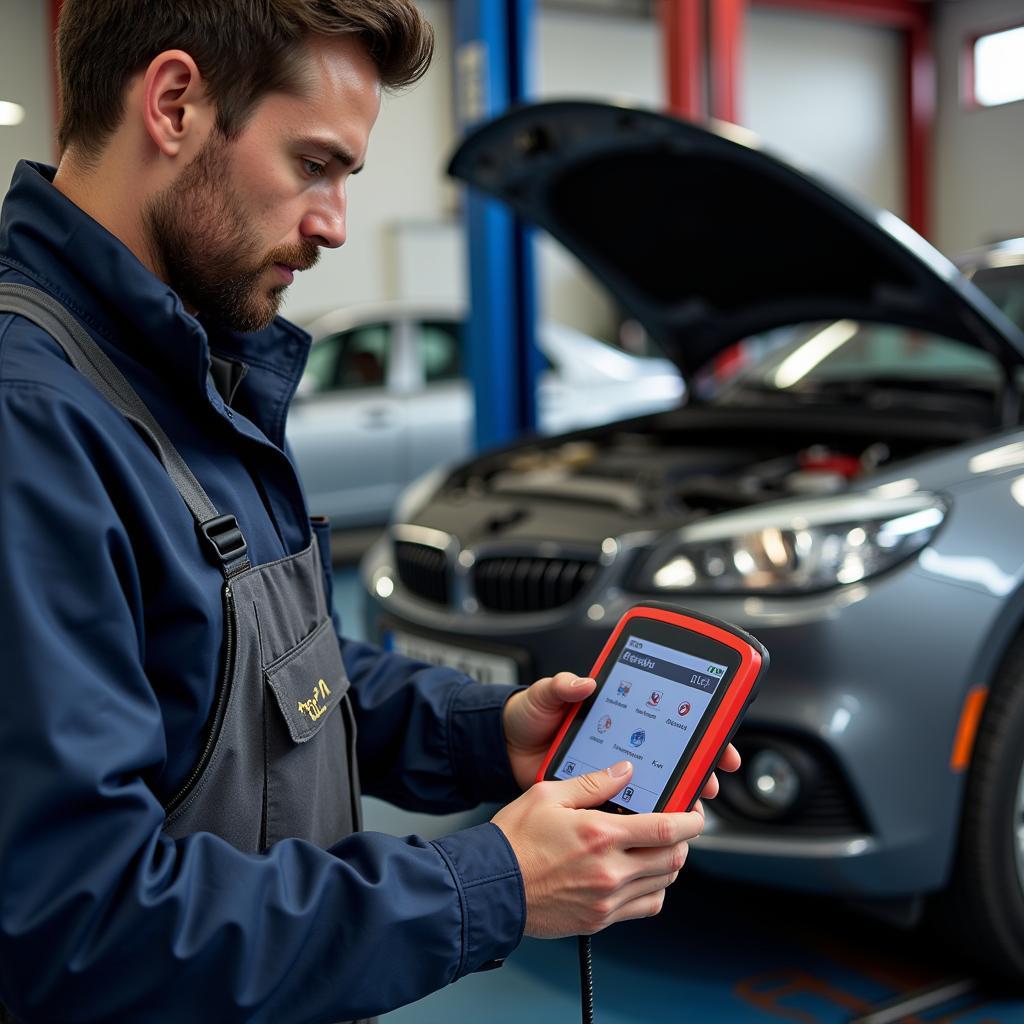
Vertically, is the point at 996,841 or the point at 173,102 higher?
the point at 173,102

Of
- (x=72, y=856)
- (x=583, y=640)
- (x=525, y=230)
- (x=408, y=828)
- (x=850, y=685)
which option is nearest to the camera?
(x=72, y=856)

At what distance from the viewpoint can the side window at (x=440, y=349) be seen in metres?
5.67

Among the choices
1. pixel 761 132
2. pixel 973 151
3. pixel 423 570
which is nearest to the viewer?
pixel 423 570

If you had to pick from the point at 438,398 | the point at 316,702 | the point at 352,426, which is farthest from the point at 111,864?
the point at 438,398

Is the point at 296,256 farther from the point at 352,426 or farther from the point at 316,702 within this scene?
the point at 352,426

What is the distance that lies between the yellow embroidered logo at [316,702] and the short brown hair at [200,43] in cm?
40

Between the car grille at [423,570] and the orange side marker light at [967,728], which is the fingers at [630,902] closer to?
the orange side marker light at [967,728]

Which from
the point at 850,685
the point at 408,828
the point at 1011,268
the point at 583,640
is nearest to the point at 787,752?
the point at 850,685

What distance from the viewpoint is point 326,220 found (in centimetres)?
90

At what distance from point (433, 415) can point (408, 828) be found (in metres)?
4.45

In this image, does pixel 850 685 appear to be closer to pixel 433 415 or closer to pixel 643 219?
pixel 643 219

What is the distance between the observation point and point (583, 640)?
6.84 ft

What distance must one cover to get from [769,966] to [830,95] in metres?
8.18

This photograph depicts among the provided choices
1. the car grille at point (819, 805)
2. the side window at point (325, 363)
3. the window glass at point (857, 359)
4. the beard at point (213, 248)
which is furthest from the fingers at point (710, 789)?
the side window at point (325, 363)
